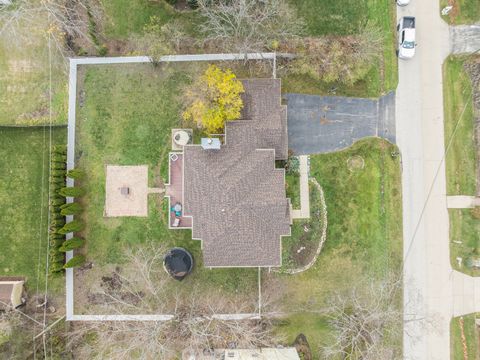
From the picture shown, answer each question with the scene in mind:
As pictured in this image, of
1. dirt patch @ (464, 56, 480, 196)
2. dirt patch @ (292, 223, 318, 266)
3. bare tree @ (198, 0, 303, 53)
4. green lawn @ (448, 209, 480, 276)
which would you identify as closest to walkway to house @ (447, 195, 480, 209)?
green lawn @ (448, 209, 480, 276)

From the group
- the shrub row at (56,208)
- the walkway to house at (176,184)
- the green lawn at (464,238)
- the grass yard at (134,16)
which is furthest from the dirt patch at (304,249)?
the grass yard at (134,16)

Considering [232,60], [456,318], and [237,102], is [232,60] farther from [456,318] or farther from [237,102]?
[456,318]

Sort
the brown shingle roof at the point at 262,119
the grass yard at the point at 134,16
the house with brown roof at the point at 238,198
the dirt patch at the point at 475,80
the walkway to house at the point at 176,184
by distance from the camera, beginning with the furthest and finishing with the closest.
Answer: the grass yard at the point at 134,16 < the dirt patch at the point at 475,80 < the walkway to house at the point at 176,184 < the brown shingle roof at the point at 262,119 < the house with brown roof at the point at 238,198

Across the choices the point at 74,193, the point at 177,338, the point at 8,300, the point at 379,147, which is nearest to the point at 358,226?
the point at 379,147

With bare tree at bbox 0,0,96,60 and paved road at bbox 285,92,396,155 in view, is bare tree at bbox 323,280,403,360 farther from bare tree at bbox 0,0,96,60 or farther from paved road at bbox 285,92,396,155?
bare tree at bbox 0,0,96,60

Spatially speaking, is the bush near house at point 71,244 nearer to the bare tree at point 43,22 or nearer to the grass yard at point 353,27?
the bare tree at point 43,22
